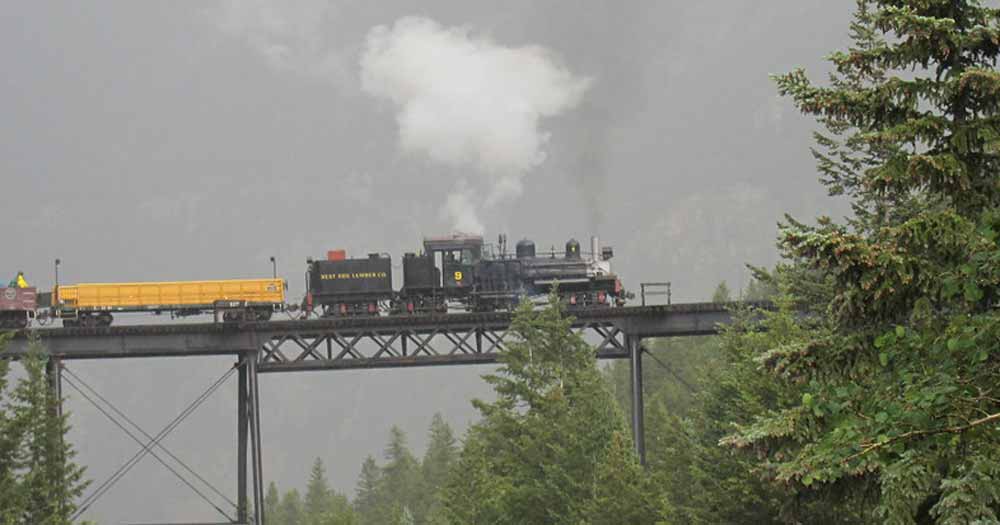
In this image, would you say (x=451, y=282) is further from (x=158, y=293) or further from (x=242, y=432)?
(x=158, y=293)

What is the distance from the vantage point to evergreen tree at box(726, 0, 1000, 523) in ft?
39.2

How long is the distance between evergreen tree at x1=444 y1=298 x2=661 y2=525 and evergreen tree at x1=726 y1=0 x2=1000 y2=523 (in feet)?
68.9

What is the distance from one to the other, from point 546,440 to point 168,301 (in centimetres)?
1921

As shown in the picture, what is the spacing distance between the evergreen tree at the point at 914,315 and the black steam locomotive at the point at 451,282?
120 feet

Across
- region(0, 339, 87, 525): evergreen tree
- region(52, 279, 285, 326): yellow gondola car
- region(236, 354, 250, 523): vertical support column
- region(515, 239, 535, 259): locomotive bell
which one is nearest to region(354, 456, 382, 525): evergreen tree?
region(52, 279, 285, 326): yellow gondola car

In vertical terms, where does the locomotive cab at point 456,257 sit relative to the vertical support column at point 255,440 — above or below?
above

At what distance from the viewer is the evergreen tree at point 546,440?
3806 centimetres

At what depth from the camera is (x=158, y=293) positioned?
5256 cm

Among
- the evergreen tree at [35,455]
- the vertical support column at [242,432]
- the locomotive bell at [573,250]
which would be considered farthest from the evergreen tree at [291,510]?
the evergreen tree at [35,455]

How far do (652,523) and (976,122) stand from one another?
23007mm

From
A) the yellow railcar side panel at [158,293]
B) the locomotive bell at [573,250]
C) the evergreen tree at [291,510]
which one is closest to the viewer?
the yellow railcar side panel at [158,293]

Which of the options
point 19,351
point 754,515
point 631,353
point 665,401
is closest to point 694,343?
point 665,401

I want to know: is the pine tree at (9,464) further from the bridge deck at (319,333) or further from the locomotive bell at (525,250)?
the locomotive bell at (525,250)

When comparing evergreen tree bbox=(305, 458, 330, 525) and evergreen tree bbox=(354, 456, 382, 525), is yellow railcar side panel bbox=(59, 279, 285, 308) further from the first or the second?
evergreen tree bbox=(354, 456, 382, 525)
